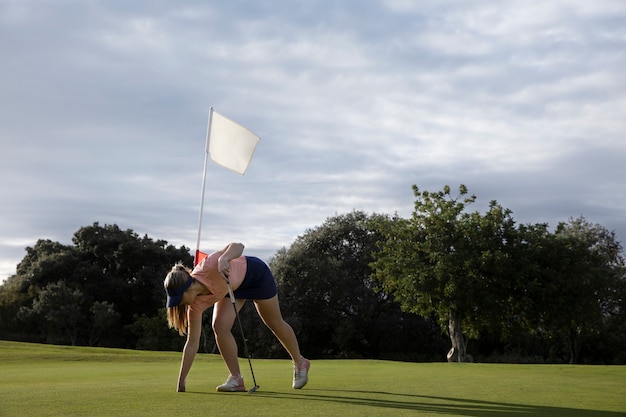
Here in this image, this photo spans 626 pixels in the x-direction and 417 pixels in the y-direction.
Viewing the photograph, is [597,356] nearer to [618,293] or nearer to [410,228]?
[618,293]

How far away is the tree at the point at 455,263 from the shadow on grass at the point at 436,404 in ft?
70.3

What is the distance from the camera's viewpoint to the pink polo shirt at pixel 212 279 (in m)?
7.05

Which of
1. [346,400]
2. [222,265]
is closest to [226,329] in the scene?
[222,265]

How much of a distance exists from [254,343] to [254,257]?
3345cm

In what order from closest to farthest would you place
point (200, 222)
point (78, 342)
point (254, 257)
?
point (254, 257), point (200, 222), point (78, 342)

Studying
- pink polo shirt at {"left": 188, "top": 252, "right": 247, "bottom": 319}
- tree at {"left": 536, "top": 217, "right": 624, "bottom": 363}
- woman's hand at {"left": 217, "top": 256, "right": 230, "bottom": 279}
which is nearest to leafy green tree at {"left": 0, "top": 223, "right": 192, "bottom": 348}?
tree at {"left": 536, "top": 217, "right": 624, "bottom": 363}

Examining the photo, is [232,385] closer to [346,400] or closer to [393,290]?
[346,400]

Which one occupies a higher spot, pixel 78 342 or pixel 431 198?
pixel 431 198

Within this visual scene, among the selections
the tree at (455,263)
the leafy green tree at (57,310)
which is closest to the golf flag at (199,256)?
the tree at (455,263)

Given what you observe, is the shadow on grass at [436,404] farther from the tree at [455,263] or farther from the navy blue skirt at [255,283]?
the tree at [455,263]

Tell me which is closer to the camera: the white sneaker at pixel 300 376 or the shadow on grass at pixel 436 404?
the shadow on grass at pixel 436 404

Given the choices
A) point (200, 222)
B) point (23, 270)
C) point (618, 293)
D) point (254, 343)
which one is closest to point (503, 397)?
point (200, 222)

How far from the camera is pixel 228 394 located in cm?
677

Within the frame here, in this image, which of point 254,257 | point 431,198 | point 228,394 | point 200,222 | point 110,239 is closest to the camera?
point 228,394
